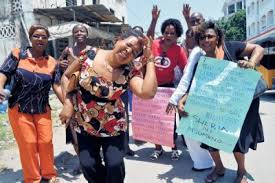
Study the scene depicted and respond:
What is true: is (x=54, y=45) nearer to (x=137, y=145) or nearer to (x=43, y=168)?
(x=137, y=145)

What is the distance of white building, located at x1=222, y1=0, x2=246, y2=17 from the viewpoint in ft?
207

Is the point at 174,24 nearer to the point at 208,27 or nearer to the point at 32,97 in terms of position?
the point at 208,27

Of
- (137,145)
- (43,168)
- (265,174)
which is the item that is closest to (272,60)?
(137,145)

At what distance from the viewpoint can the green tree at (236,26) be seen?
51656 millimetres

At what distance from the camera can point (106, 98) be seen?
3.00 m

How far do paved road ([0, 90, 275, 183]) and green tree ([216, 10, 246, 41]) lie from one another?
47.6 metres

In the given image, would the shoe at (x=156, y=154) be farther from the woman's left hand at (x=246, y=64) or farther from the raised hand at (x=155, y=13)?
the woman's left hand at (x=246, y=64)

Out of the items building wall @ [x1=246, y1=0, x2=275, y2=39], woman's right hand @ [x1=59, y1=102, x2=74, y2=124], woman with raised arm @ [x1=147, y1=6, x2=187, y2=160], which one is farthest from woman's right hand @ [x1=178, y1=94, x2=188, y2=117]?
building wall @ [x1=246, y1=0, x2=275, y2=39]

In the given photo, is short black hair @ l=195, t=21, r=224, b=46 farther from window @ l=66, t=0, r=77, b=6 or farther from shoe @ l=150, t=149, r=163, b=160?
window @ l=66, t=0, r=77, b=6

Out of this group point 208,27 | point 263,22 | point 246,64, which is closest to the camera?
point 246,64

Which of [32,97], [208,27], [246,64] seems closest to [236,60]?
[246,64]

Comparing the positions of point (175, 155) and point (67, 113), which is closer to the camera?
point (67, 113)

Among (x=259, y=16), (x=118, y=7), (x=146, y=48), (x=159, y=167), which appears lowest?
(x=159, y=167)

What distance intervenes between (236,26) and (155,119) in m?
50.8
